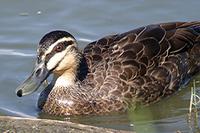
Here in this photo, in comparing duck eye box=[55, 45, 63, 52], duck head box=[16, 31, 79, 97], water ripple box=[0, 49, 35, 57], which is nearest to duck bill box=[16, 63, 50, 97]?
duck head box=[16, 31, 79, 97]

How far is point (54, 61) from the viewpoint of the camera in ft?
27.2

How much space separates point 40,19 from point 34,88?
2.61 metres

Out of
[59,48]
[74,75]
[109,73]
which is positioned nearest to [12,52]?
[74,75]

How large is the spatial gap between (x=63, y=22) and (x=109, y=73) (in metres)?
2.16

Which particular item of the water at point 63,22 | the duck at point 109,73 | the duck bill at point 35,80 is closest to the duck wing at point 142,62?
the duck at point 109,73

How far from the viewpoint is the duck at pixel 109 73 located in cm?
855

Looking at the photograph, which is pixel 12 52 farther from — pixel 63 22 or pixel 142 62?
pixel 142 62

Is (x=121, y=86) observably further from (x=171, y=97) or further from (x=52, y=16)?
(x=52, y=16)

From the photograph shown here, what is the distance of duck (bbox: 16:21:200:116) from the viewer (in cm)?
855

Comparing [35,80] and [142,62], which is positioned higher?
[142,62]

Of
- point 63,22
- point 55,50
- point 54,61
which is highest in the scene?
point 63,22

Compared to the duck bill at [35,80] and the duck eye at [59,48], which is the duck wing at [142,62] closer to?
the duck eye at [59,48]

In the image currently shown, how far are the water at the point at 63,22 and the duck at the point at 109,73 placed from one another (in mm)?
269

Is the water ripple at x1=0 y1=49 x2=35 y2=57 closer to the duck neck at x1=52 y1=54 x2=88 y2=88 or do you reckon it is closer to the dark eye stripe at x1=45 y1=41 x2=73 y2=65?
the duck neck at x1=52 y1=54 x2=88 y2=88
